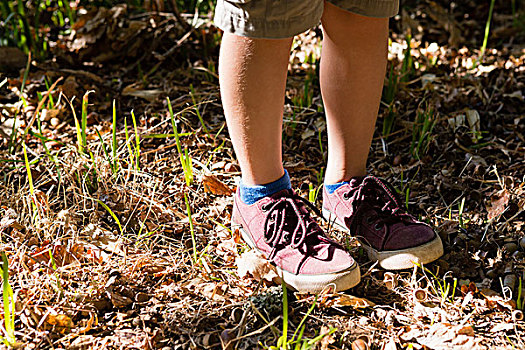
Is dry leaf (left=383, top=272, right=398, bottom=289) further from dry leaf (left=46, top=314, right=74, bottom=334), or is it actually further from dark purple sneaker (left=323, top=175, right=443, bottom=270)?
dry leaf (left=46, top=314, right=74, bottom=334)

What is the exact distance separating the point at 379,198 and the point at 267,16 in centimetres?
63

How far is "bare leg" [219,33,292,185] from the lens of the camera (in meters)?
1.18

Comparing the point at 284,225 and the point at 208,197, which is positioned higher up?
the point at 284,225

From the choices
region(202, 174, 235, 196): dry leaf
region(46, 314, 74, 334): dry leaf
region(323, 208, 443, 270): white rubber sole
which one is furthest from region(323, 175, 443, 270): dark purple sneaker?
region(46, 314, 74, 334): dry leaf

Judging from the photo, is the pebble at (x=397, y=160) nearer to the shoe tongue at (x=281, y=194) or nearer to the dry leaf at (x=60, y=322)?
the shoe tongue at (x=281, y=194)

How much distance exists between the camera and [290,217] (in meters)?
1.38

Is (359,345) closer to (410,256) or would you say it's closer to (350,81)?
(410,256)

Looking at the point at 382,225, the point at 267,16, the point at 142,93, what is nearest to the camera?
the point at 267,16

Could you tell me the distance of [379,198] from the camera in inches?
58.6

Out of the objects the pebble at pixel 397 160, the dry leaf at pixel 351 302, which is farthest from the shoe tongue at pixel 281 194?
the pebble at pixel 397 160

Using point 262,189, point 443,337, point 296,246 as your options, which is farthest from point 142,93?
point 443,337

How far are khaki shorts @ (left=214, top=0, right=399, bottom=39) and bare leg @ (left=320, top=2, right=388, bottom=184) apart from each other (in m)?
0.18

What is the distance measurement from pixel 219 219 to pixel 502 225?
0.84 m

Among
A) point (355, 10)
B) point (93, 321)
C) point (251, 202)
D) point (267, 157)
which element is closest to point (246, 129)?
point (267, 157)
